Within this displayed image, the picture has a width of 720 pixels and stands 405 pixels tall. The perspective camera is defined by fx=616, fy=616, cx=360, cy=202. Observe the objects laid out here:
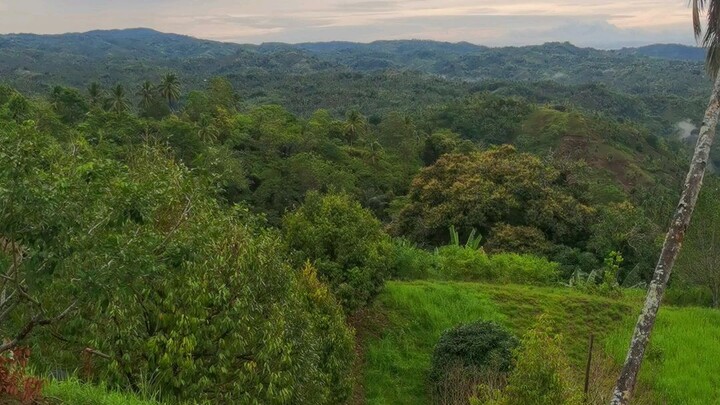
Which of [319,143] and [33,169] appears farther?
[319,143]

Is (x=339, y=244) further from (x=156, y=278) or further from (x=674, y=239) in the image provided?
(x=156, y=278)

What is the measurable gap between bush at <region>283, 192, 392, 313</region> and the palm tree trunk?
6075 millimetres

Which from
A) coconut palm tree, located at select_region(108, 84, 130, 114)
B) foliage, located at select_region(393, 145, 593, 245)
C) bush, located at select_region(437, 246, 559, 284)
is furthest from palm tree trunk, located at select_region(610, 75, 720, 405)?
coconut palm tree, located at select_region(108, 84, 130, 114)

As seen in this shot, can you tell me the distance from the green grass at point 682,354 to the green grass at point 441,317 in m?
0.80

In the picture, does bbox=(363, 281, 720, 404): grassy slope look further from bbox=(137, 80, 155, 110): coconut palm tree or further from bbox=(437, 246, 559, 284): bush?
bbox=(137, 80, 155, 110): coconut palm tree

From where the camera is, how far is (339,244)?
13.4 m

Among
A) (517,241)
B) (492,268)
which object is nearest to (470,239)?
(517,241)

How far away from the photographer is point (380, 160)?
47.6m

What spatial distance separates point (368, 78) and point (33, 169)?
16153 centimetres

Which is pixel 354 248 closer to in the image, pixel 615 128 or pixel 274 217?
pixel 274 217

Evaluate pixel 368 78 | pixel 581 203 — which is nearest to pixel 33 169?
pixel 581 203

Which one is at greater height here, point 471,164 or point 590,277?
point 471,164

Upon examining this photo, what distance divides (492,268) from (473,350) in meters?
6.59

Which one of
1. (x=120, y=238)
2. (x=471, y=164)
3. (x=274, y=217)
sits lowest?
(x=274, y=217)
